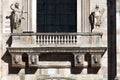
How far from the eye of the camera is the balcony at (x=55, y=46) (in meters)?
32.9

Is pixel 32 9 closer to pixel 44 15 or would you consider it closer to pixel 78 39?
pixel 44 15

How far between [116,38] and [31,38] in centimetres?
442

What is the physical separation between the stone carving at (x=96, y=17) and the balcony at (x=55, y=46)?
2.48ft

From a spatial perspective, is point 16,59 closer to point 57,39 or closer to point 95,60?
point 57,39

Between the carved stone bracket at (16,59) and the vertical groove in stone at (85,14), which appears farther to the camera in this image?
the vertical groove in stone at (85,14)

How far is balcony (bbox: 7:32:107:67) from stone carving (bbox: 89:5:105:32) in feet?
2.48

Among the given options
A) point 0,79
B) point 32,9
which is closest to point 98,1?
point 32,9

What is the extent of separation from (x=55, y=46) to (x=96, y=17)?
8.94 ft

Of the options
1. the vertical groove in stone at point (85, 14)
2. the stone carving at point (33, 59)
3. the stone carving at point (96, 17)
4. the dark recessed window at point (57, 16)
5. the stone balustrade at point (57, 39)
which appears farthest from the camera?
the dark recessed window at point (57, 16)

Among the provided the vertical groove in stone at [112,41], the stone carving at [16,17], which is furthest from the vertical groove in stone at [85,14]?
the stone carving at [16,17]

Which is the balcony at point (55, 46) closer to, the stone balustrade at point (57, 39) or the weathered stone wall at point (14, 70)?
the stone balustrade at point (57, 39)

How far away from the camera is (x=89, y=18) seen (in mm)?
34062

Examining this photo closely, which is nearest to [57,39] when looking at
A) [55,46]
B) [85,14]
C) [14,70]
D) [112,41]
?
[55,46]

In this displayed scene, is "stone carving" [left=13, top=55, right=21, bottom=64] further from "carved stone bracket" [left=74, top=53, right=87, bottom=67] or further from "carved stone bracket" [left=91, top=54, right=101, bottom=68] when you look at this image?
"carved stone bracket" [left=91, top=54, right=101, bottom=68]
